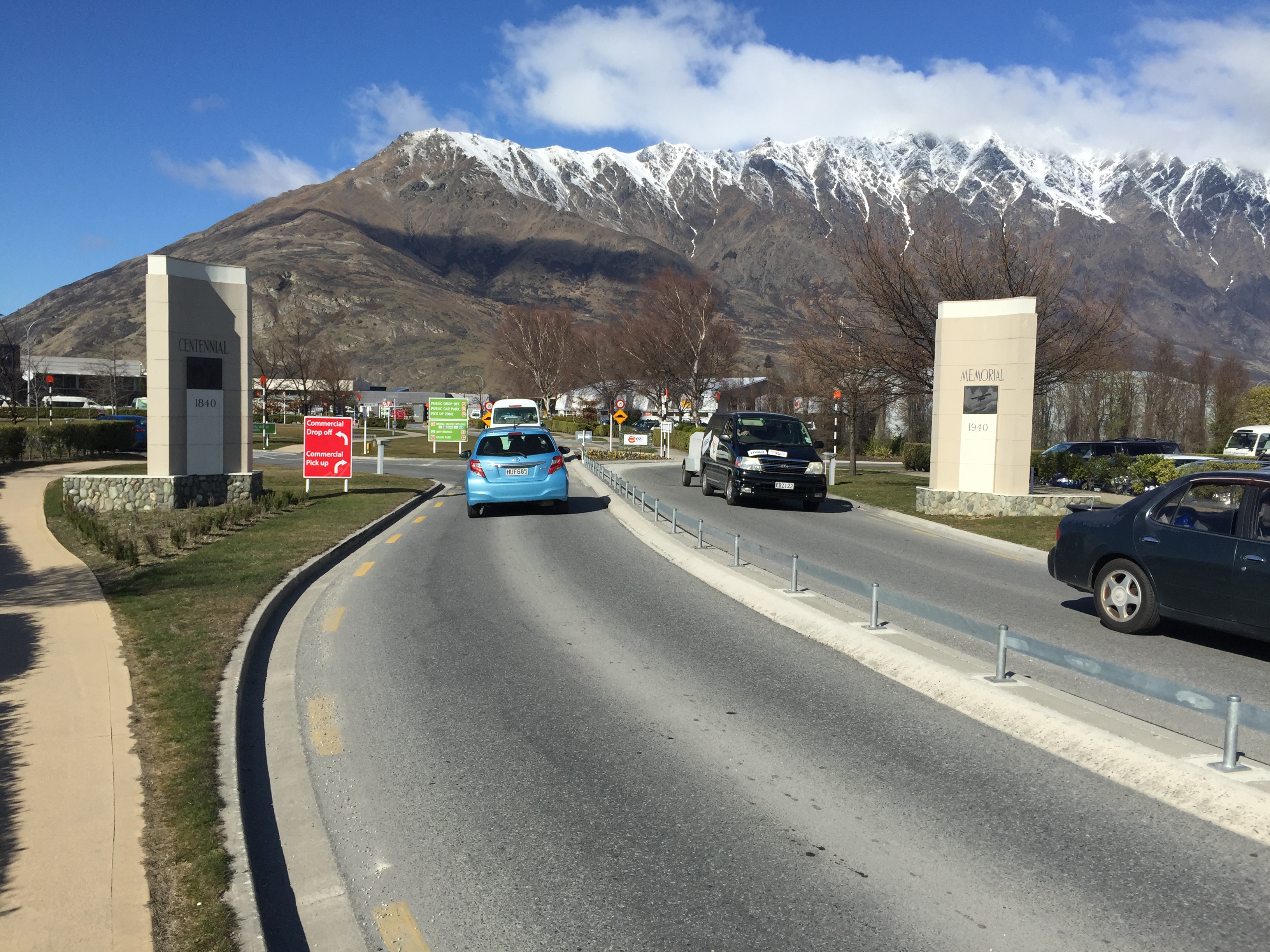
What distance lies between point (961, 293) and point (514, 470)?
17020 mm

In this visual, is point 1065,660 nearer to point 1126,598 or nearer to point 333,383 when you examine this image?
point 1126,598

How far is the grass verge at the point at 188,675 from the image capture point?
3.87 metres

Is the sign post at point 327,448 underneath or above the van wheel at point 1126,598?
above

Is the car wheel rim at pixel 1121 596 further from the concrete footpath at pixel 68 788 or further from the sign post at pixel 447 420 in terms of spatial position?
the sign post at pixel 447 420

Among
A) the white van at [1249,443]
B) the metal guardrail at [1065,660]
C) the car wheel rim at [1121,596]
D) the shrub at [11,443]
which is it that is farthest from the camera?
the white van at [1249,443]

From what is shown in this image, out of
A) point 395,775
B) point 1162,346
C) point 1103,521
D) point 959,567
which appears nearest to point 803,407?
point 1162,346

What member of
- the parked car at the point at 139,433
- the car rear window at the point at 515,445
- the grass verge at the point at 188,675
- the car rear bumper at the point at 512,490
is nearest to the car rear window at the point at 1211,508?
the grass verge at the point at 188,675

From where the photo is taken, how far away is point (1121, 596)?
348 inches

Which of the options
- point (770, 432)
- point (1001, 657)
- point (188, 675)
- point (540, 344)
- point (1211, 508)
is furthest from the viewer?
point (540, 344)

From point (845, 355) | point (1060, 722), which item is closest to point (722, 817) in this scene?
point (1060, 722)

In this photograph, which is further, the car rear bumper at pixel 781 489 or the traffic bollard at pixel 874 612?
the car rear bumper at pixel 781 489

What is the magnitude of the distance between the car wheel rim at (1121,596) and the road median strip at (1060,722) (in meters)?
2.02

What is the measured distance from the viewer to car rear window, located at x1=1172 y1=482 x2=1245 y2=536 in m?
7.92

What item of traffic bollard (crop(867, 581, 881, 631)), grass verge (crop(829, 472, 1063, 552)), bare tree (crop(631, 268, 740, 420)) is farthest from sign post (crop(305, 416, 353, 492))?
bare tree (crop(631, 268, 740, 420))
